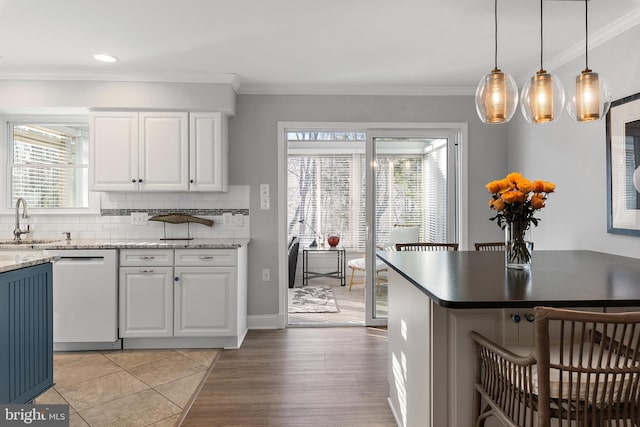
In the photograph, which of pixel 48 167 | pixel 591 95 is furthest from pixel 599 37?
pixel 48 167

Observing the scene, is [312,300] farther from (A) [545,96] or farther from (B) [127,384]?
(A) [545,96]

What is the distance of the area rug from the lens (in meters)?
5.03

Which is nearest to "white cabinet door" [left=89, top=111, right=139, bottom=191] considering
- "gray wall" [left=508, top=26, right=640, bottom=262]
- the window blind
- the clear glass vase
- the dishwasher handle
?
the window blind

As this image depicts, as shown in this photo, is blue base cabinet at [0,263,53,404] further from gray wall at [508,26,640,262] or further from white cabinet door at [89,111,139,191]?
gray wall at [508,26,640,262]

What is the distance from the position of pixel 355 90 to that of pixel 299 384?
9.19 feet

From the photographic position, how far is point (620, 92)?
2.76 metres

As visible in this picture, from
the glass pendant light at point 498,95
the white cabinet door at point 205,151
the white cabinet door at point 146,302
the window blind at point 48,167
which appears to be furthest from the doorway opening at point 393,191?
the glass pendant light at point 498,95

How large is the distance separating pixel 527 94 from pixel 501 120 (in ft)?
0.56

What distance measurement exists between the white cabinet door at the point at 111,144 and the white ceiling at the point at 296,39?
376mm

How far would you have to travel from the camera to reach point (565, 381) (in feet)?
4.48

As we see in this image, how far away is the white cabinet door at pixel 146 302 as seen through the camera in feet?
11.6

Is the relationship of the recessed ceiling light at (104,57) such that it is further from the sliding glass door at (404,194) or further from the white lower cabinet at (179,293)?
the sliding glass door at (404,194)

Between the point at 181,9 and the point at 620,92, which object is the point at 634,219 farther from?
the point at 181,9

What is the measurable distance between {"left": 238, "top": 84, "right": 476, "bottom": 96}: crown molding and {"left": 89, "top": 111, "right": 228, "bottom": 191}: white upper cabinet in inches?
22.5
